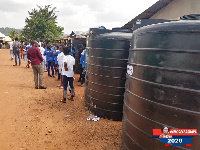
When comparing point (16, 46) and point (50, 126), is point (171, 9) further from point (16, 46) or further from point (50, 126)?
point (16, 46)

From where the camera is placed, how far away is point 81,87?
30.3ft

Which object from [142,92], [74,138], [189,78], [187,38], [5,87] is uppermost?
[187,38]

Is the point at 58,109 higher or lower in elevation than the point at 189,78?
lower

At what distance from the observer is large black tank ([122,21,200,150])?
5.94 feet

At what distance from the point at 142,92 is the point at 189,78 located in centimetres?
59

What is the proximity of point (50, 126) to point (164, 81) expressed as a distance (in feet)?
11.9

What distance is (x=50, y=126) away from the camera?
4.73m

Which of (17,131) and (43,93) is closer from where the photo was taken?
(17,131)

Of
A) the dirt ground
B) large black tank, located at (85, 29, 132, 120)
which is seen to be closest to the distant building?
large black tank, located at (85, 29, 132, 120)

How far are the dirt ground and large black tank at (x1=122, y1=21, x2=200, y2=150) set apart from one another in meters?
1.82

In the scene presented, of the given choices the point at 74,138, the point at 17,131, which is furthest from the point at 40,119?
the point at 74,138

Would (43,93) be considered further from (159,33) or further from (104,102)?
(159,33)

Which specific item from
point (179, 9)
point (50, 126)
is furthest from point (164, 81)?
point (179, 9)

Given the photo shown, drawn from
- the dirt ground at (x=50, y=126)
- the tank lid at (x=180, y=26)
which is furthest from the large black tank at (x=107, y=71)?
the tank lid at (x=180, y=26)
